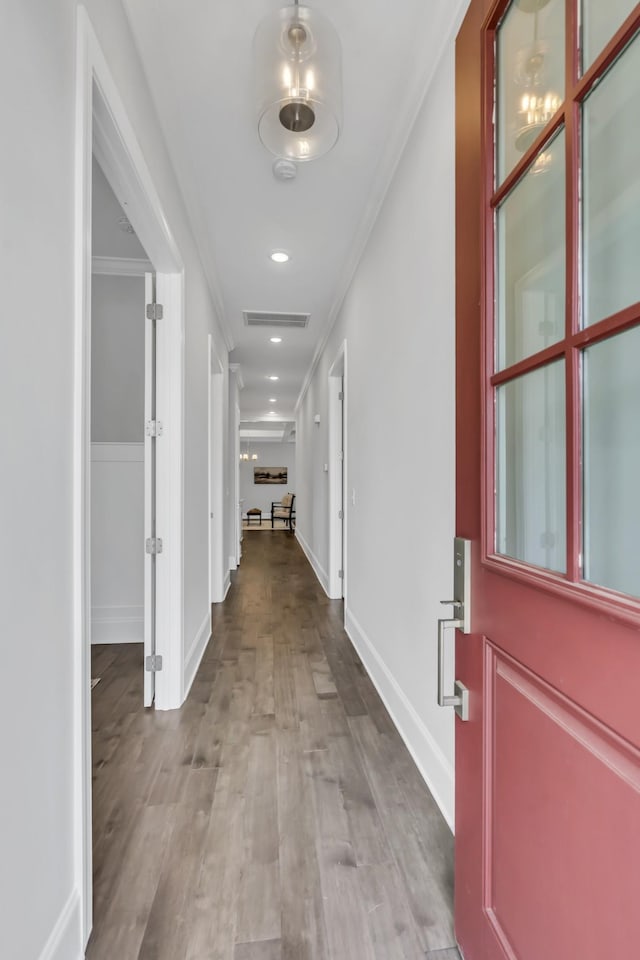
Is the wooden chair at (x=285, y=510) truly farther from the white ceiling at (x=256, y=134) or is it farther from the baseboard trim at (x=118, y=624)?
the white ceiling at (x=256, y=134)

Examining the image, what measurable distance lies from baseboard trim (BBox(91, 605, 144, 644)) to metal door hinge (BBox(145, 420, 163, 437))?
1.65 m

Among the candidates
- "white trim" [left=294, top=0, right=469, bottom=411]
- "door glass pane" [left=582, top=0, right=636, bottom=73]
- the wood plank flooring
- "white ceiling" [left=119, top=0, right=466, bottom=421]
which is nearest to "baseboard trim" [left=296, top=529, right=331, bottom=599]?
the wood plank flooring

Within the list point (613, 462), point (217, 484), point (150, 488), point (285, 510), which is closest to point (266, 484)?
point (285, 510)

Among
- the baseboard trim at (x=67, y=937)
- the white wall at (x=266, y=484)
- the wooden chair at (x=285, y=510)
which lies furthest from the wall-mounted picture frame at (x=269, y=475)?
the baseboard trim at (x=67, y=937)

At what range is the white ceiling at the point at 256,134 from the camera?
156 cm

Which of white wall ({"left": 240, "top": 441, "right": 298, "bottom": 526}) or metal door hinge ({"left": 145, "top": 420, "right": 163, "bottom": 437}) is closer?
metal door hinge ({"left": 145, "top": 420, "right": 163, "bottom": 437})

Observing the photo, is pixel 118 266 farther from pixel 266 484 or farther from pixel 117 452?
pixel 266 484

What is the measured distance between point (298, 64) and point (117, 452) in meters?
2.65

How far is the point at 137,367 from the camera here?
3410 mm

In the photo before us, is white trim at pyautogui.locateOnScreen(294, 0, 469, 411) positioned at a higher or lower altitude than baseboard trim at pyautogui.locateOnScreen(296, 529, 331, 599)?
higher

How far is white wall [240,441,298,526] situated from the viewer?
594 inches

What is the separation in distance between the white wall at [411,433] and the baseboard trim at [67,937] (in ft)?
3.71

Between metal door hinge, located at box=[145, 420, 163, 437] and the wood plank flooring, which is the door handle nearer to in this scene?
the wood plank flooring

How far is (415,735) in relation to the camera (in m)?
1.93
